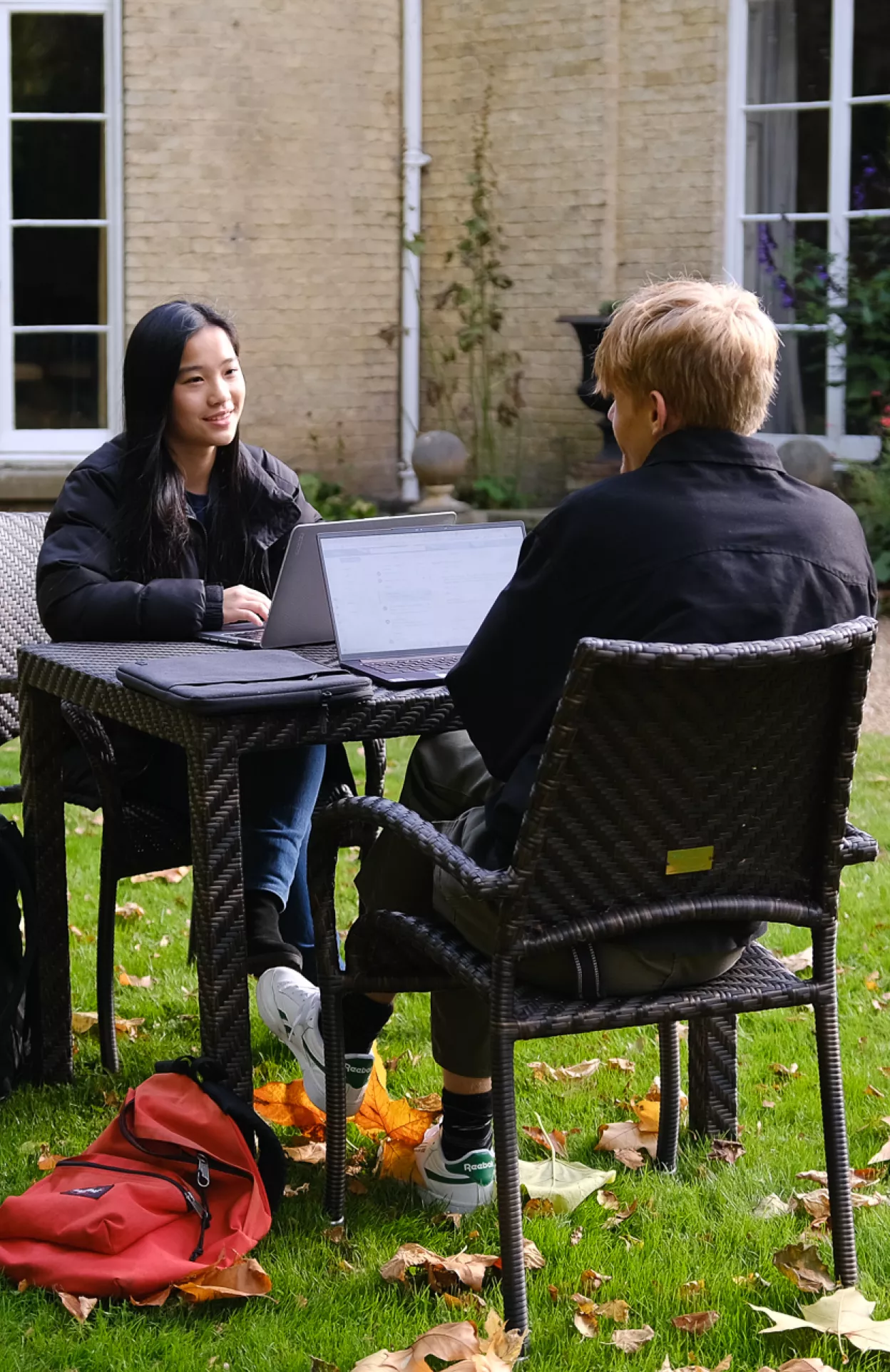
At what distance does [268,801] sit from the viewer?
3.34 metres

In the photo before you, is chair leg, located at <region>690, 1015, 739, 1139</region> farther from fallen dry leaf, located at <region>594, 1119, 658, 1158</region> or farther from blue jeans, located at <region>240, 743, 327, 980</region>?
blue jeans, located at <region>240, 743, 327, 980</region>

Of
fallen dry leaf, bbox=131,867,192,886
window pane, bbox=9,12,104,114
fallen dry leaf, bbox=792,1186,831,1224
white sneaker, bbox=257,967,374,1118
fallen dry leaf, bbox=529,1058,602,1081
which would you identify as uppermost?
window pane, bbox=9,12,104,114

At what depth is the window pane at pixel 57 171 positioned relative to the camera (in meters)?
Answer: 9.66

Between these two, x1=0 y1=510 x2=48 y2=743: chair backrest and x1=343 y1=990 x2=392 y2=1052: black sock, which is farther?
x1=0 y1=510 x2=48 y2=743: chair backrest

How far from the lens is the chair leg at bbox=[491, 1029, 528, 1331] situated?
230 centimetres

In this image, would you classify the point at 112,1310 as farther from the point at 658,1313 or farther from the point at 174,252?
the point at 174,252

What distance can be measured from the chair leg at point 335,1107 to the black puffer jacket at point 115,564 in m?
0.94

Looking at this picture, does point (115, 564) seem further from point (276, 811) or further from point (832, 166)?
point (832, 166)

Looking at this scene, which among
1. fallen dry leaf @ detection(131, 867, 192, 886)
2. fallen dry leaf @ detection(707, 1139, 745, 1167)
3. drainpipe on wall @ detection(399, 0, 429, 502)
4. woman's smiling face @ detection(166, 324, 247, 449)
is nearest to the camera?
fallen dry leaf @ detection(707, 1139, 745, 1167)

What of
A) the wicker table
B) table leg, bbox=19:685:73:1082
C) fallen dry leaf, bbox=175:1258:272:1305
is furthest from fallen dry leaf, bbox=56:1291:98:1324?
table leg, bbox=19:685:73:1082

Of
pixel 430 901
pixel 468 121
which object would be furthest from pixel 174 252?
pixel 430 901

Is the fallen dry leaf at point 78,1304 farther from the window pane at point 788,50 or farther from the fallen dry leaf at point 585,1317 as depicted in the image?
the window pane at point 788,50

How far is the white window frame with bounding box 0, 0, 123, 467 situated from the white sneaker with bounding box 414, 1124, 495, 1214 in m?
7.42

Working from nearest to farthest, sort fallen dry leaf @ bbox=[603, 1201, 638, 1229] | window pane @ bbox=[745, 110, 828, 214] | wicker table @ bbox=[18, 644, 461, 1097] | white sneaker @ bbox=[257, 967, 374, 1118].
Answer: wicker table @ bbox=[18, 644, 461, 1097] → fallen dry leaf @ bbox=[603, 1201, 638, 1229] → white sneaker @ bbox=[257, 967, 374, 1118] → window pane @ bbox=[745, 110, 828, 214]
